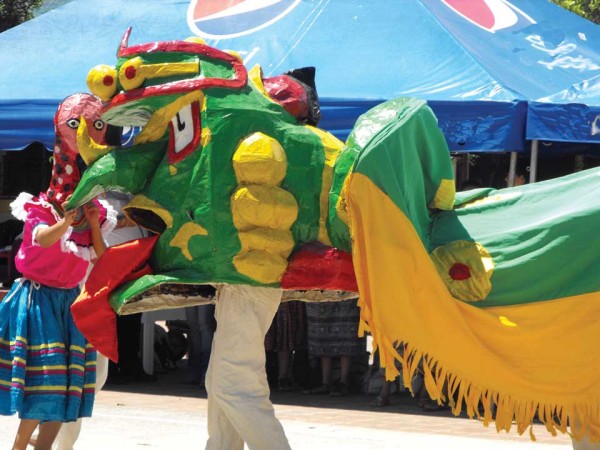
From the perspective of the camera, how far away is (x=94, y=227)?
6.33m

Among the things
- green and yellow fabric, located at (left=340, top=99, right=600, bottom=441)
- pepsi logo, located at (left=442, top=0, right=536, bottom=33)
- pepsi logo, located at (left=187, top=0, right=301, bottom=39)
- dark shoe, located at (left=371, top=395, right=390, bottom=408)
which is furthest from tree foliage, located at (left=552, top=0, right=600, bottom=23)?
green and yellow fabric, located at (left=340, top=99, right=600, bottom=441)

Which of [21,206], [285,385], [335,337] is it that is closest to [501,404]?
[21,206]

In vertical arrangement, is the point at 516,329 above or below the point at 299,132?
below

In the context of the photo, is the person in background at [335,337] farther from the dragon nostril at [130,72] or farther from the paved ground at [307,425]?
the dragon nostril at [130,72]

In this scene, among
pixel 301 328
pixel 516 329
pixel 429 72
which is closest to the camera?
pixel 516 329

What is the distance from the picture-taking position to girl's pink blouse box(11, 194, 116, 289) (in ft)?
20.4

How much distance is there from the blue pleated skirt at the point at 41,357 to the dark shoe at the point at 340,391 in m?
3.99

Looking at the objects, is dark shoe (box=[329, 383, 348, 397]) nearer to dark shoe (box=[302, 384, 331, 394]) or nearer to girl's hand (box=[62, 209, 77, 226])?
dark shoe (box=[302, 384, 331, 394])

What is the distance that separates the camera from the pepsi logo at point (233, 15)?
34.7 ft

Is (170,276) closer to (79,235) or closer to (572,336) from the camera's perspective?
(79,235)

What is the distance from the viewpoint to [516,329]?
16.5 feet

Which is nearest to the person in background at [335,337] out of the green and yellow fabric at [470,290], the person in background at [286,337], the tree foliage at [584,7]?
the person in background at [286,337]

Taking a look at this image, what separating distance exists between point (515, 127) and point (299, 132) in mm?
3839

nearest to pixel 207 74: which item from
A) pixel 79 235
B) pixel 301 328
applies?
pixel 79 235
